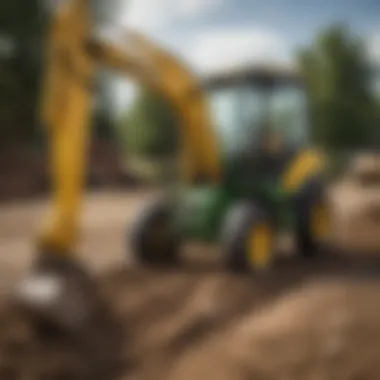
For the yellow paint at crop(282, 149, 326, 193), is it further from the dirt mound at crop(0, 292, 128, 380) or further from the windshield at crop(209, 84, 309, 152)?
the dirt mound at crop(0, 292, 128, 380)

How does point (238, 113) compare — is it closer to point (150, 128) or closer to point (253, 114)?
point (253, 114)

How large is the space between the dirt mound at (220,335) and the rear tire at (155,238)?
0.09 meters

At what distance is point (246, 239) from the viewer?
1852 millimetres

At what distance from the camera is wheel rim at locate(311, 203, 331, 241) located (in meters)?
1.79

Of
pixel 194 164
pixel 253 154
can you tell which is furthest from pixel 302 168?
pixel 194 164

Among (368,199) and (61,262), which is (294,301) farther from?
(61,262)

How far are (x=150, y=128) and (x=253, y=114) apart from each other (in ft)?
1.02

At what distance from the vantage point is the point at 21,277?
1613 millimetres

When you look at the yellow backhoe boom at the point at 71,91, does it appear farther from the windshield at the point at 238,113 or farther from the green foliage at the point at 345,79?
the green foliage at the point at 345,79

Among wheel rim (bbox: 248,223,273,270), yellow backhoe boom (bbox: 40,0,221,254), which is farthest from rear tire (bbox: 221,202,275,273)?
yellow backhoe boom (bbox: 40,0,221,254)

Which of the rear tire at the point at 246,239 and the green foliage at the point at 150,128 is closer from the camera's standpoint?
the green foliage at the point at 150,128

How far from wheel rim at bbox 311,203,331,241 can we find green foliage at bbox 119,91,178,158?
355mm

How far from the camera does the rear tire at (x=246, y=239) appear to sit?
71.2 inches

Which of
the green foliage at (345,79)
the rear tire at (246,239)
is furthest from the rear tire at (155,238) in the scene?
the green foliage at (345,79)
